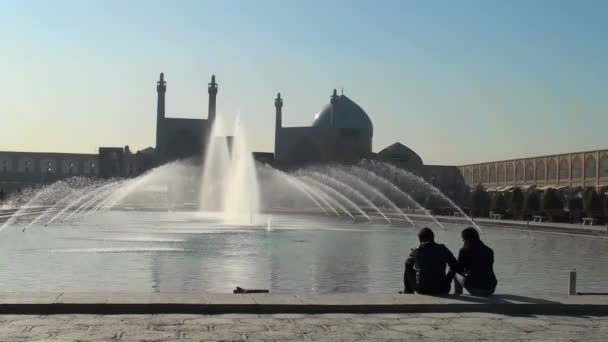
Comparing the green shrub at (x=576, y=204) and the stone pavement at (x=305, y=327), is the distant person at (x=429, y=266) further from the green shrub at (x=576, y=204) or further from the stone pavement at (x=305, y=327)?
the green shrub at (x=576, y=204)

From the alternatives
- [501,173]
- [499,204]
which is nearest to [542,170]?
[501,173]

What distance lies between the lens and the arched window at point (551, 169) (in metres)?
68.2

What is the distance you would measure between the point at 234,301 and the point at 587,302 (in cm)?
336

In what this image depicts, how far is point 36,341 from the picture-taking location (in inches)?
224

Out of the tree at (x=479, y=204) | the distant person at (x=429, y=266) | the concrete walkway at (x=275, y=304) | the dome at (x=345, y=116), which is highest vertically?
the dome at (x=345, y=116)

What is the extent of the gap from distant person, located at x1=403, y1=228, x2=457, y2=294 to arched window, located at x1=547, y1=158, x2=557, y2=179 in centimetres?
6315

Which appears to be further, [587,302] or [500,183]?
[500,183]

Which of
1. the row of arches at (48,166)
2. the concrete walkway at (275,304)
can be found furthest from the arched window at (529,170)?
the concrete walkway at (275,304)

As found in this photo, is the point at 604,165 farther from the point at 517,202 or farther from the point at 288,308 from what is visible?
the point at 288,308

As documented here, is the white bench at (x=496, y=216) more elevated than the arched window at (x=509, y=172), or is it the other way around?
the arched window at (x=509, y=172)

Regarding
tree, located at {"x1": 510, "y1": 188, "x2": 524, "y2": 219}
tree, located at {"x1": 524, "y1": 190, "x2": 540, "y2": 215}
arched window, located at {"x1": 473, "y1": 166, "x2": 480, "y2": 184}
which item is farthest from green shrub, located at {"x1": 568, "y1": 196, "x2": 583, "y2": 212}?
arched window, located at {"x1": 473, "y1": 166, "x2": 480, "y2": 184}

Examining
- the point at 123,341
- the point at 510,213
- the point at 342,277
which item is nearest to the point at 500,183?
the point at 510,213

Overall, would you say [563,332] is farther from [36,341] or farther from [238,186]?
[238,186]

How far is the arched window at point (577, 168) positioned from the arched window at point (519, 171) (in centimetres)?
899
